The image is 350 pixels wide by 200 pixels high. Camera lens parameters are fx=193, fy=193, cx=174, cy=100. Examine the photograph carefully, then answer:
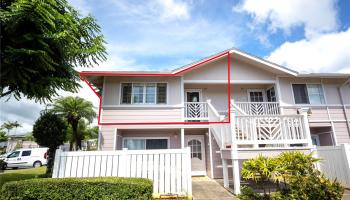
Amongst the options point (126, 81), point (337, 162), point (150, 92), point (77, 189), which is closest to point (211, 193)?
point (77, 189)

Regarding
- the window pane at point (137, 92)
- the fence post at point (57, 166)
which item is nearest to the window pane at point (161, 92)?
the window pane at point (137, 92)

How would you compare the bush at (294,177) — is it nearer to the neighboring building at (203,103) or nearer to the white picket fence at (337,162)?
the white picket fence at (337,162)

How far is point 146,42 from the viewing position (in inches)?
409

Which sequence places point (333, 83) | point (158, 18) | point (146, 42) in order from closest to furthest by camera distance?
point (158, 18)
point (146, 42)
point (333, 83)

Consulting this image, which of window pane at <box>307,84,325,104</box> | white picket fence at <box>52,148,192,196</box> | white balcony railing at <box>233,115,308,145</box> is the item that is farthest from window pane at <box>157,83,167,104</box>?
window pane at <box>307,84,325,104</box>

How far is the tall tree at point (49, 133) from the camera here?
10.1 m

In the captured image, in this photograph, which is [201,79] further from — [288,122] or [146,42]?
[288,122]

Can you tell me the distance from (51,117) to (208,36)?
958cm

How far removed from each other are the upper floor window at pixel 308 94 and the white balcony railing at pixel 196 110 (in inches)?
231

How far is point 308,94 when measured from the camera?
1239cm

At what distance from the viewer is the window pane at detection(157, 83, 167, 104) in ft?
38.4

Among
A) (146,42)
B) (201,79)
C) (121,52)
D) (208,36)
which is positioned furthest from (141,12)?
(201,79)

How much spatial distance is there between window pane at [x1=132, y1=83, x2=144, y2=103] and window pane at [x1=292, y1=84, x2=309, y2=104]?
32.0ft

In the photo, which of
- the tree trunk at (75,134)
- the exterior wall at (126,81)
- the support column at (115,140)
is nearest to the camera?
the support column at (115,140)
